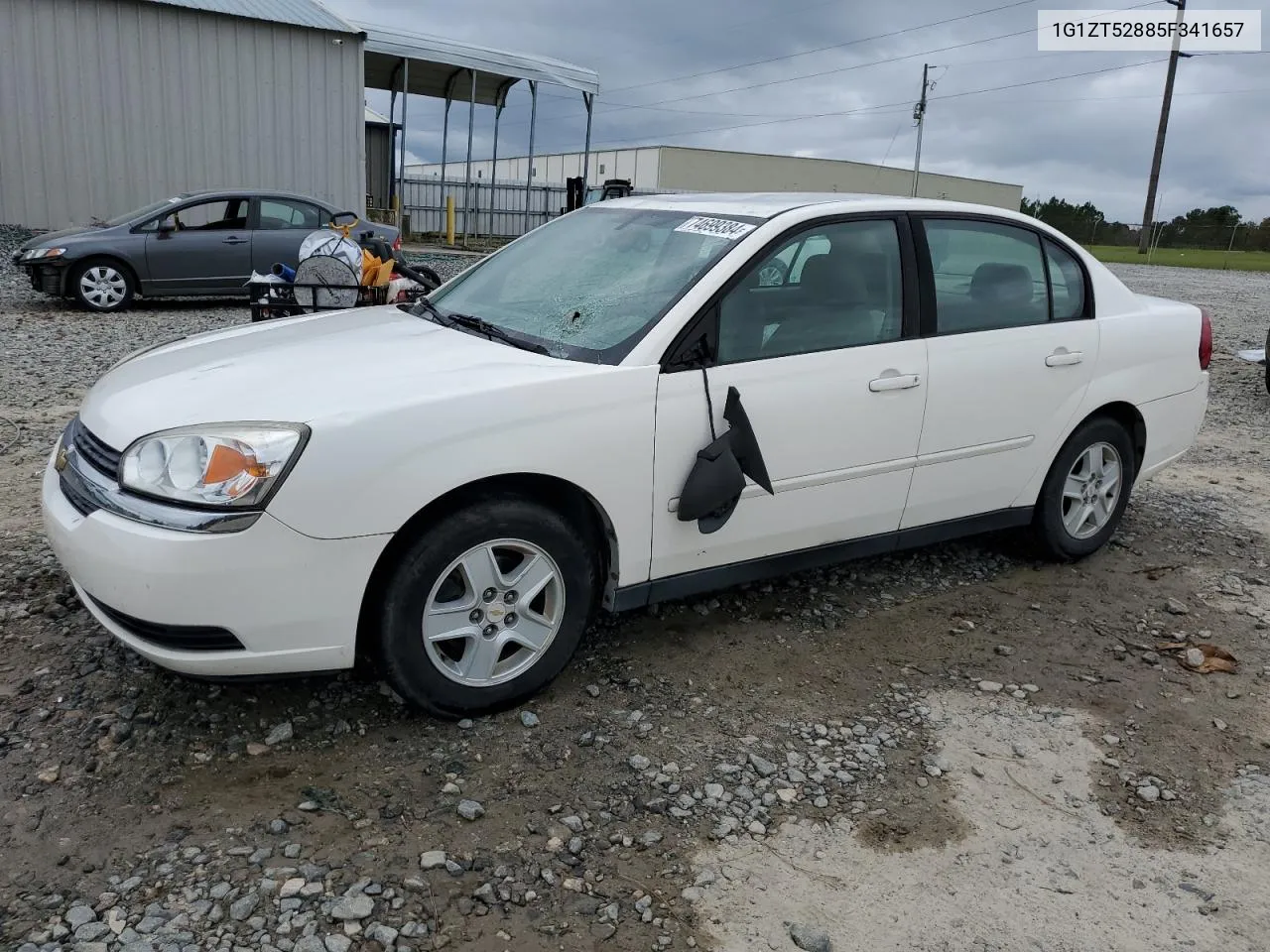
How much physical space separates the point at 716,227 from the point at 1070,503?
2.25 meters

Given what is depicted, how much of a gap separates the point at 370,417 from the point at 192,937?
4.40 feet

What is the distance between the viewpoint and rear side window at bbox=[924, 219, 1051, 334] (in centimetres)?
405

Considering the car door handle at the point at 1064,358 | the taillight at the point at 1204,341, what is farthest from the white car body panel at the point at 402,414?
the taillight at the point at 1204,341

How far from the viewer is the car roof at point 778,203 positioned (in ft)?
12.5

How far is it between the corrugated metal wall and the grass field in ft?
85.4

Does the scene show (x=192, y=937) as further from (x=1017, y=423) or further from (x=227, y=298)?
(x=227, y=298)

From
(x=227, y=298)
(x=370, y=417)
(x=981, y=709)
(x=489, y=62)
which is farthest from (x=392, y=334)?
(x=489, y=62)

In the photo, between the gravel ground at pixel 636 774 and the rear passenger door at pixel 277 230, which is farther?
the rear passenger door at pixel 277 230

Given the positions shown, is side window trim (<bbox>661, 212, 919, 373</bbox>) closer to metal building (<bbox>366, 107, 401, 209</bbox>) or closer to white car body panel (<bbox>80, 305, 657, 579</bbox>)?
white car body panel (<bbox>80, 305, 657, 579</bbox>)

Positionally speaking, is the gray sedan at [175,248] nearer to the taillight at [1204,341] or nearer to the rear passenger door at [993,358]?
the rear passenger door at [993,358]

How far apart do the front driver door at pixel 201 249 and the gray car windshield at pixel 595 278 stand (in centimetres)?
867

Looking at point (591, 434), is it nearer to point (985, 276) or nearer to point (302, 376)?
point (302, 376)

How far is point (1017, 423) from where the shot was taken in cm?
425

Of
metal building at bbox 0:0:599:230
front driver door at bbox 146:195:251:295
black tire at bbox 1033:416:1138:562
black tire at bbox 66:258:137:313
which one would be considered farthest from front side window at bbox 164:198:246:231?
black tire at bbox 1033:416:1138:562
